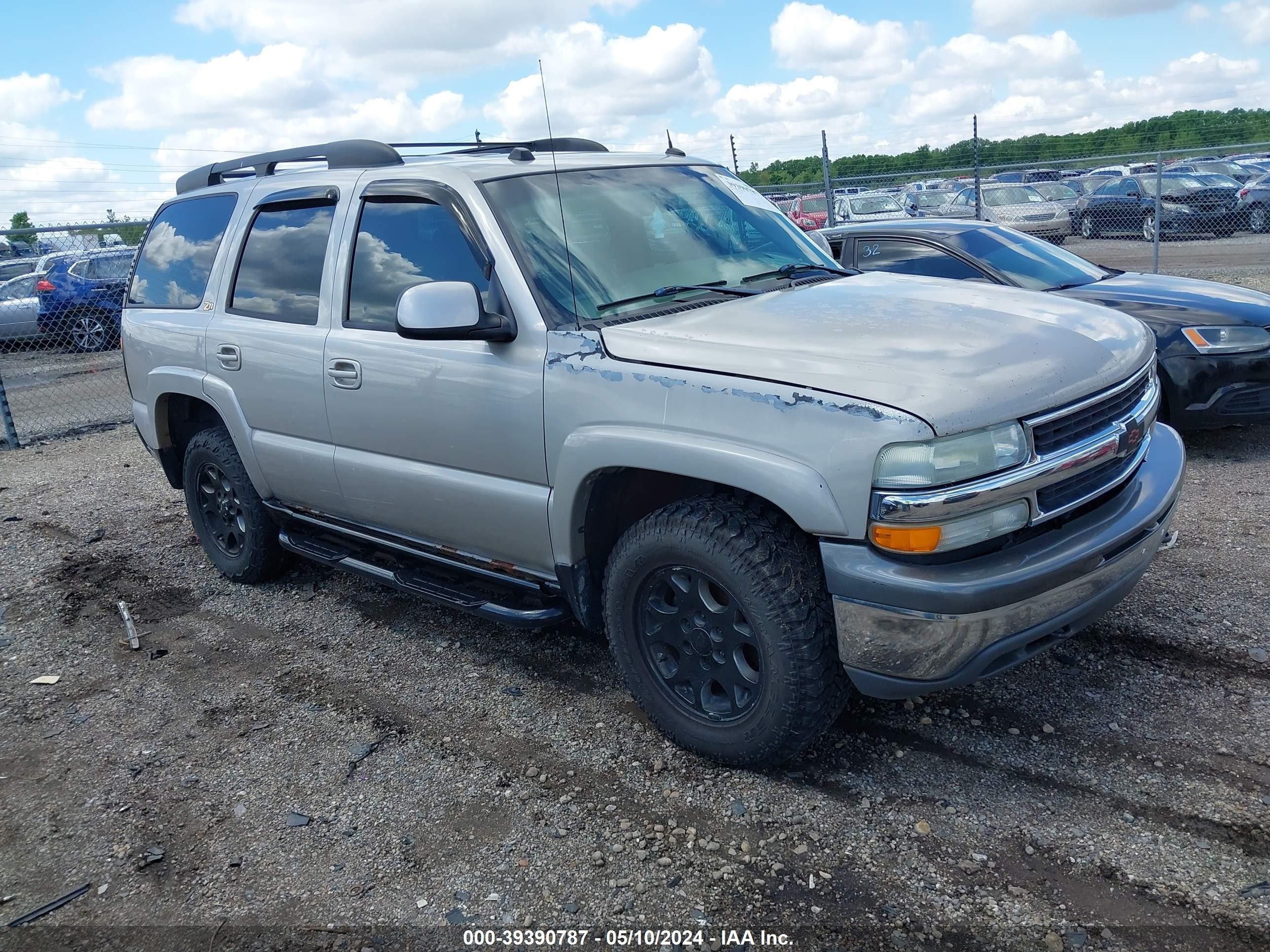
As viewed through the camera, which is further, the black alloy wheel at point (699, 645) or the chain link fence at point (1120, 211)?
the chain link fence at point (1120, 211)

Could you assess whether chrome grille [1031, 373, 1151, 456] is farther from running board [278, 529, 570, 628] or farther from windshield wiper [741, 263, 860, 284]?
running board [278, 529, 570, 628]

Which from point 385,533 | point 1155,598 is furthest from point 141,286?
point 1155,598

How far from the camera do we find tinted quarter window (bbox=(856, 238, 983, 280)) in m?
6.70

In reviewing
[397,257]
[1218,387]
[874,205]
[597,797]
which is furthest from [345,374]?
[874,205]

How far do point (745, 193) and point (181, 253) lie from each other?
2.95 m

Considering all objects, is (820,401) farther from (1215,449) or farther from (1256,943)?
(1215,449)

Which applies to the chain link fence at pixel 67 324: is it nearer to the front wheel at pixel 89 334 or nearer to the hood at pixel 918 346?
the front wheel at pixel 89 334

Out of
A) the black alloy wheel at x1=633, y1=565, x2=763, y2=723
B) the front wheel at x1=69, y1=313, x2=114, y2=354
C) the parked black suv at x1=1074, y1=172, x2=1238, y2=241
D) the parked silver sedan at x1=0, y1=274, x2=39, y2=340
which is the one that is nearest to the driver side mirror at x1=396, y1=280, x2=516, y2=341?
the black alloy wheel at x1=633, y1=565, x2=763, y2=723

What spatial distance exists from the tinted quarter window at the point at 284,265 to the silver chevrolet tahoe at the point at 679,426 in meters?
0.02

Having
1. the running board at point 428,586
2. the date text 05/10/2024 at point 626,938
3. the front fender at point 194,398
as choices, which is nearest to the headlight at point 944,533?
the date text 05/10/2024 at point 626,938

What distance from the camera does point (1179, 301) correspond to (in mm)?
6281

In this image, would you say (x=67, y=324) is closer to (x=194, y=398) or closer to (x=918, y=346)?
(x=194, y=398)

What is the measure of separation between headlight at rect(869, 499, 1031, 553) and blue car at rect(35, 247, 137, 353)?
1474 centimetres

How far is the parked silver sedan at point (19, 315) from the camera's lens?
1510cm
